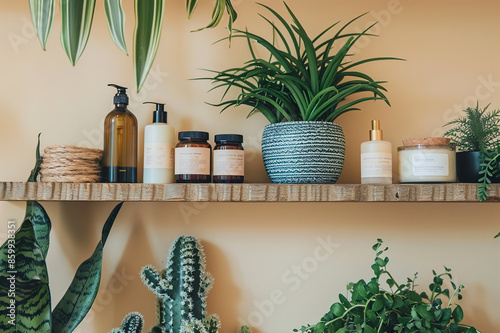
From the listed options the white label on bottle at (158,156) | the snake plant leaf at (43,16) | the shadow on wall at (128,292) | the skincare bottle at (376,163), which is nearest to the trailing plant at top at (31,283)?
the shadow on wall at (128,292)

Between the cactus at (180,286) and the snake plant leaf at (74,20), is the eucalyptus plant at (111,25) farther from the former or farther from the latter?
the cactus at (180,286)

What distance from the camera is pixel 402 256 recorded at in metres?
0.99

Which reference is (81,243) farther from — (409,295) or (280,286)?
(409,295)

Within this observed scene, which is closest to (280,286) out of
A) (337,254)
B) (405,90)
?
(337,254)

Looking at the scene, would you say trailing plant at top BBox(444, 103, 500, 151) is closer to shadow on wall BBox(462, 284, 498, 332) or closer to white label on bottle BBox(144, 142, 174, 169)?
shadow on wall BBox(462, 284, 498, 332)

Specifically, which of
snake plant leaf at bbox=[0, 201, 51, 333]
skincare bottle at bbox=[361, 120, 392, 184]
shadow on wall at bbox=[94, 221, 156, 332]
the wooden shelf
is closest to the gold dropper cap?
skincare bottle at bbox=[361, 120, 392, 184]

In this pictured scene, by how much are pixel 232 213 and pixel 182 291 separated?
215 mm

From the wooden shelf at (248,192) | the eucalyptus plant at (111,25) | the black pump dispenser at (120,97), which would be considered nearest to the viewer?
the eucalyptus plant at (111,25)

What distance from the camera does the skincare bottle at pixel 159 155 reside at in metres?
0.86

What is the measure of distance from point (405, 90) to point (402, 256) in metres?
0.41

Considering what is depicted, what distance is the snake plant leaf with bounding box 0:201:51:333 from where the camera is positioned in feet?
2.72

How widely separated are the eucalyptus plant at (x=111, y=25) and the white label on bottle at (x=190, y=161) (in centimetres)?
34

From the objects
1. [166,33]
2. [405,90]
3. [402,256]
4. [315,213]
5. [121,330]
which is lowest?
[121,330]

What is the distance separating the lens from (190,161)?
83 centimetres
